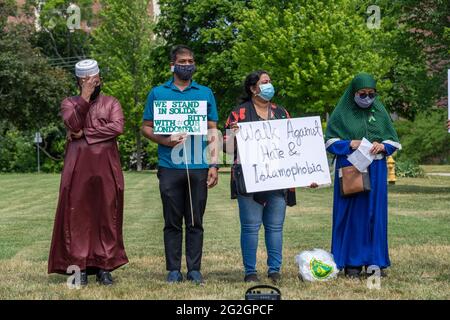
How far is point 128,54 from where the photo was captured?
194ft

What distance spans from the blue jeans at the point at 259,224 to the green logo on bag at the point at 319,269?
372mm

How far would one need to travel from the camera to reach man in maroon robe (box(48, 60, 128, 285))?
8242 mm

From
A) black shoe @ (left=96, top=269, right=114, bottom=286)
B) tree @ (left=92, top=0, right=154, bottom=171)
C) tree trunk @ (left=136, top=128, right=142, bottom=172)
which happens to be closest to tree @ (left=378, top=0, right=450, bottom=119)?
black shoe @ (left=96, top=269, right=114, bottom=286)

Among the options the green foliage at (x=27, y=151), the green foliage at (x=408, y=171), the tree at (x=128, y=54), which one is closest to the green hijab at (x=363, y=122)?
the green foliage at (x=408, y=171)

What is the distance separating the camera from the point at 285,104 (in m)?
37.3

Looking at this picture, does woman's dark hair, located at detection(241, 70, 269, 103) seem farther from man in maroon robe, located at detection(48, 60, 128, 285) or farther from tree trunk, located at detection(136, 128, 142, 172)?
tree trunk, located at detection(136, 128, 142, 172)

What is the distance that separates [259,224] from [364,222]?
1.10 m

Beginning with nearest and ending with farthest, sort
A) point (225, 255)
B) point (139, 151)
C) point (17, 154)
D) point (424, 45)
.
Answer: point (225, 255)
point (424, 45)
point (139, 151)
point (17, 154)

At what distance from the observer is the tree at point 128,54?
57000mm

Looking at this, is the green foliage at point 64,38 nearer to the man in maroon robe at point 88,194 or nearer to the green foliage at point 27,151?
the green foliage at point 27,151

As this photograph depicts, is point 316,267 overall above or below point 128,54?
below

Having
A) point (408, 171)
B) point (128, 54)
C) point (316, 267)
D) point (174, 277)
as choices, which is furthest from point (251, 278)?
point (128, 54)

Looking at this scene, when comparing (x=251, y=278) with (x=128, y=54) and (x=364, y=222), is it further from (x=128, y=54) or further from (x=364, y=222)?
(x=128, y=54)
